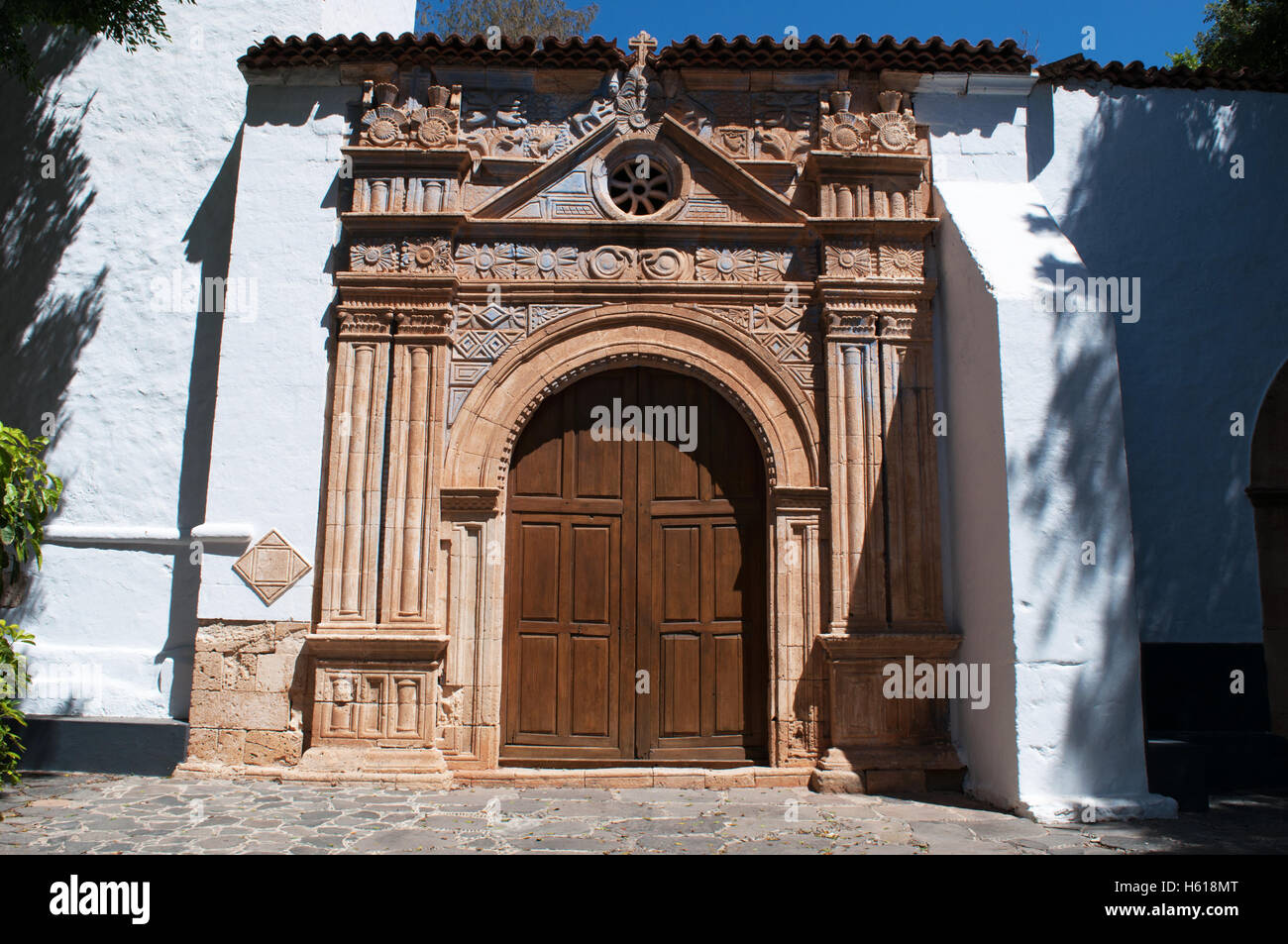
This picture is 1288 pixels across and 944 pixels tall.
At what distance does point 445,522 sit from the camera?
664 cm

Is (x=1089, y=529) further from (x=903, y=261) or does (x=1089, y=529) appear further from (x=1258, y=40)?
(x=1258, y=40)

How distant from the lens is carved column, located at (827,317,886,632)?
21.3 ft

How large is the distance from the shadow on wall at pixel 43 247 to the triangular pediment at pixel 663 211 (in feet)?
10.7

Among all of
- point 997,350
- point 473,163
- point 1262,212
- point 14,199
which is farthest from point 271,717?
point 1262,212

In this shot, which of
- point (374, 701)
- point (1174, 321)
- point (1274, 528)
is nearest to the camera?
point (374, 701)

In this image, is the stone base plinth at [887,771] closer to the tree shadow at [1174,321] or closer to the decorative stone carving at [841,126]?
the tree shadow at [1174,321]

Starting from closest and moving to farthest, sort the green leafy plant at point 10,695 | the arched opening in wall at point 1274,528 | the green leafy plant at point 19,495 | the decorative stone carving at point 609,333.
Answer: the green leafy plant at point 19,495 < the green leafy plant at point 10,695 < the decorative stone carving at point 609,333 < the arched opening in wall at point 1274,528

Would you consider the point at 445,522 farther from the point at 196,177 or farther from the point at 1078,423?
the point at 1078,423

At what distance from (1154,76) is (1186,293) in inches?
65.5

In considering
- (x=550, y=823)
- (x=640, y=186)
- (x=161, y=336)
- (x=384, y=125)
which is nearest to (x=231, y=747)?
(x=550, y=823)

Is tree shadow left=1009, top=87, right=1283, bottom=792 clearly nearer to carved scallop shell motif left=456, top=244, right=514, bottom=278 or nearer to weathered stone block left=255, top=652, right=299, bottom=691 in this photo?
carved scallop shell motif left=456, top=244, right=514, bottom=278

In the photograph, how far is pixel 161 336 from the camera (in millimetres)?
7352

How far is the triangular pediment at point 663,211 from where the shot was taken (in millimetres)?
7035

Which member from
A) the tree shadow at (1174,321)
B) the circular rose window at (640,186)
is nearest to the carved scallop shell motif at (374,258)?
the circular rose window at (640,186)
